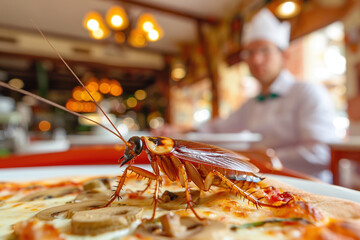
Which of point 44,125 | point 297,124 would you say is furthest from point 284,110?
point 44,125

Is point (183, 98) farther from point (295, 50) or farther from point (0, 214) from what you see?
point (0, 214)

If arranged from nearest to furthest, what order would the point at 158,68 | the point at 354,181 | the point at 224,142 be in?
the point at 224,142, the point at 354,181, the point at 158,68

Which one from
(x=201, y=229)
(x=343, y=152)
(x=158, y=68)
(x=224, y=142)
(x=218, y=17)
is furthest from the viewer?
(x=158, y=68)

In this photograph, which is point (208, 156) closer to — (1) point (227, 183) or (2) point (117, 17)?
(1) point (227, 183)

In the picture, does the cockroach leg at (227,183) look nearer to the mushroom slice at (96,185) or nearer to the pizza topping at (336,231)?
the pizza topping at (336,231)

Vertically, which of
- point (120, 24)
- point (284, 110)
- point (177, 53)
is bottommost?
point (284, 110)

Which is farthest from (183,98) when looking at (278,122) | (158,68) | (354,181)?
(278,122)

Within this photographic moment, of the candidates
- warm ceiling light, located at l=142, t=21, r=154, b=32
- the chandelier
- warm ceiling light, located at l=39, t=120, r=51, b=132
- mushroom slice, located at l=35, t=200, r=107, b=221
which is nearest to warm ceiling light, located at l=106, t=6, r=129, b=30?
the chandelier

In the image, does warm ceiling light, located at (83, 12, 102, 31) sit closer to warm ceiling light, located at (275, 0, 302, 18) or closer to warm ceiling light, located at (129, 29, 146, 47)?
warm ceiling light, located at (129, 29, 146, 47)
